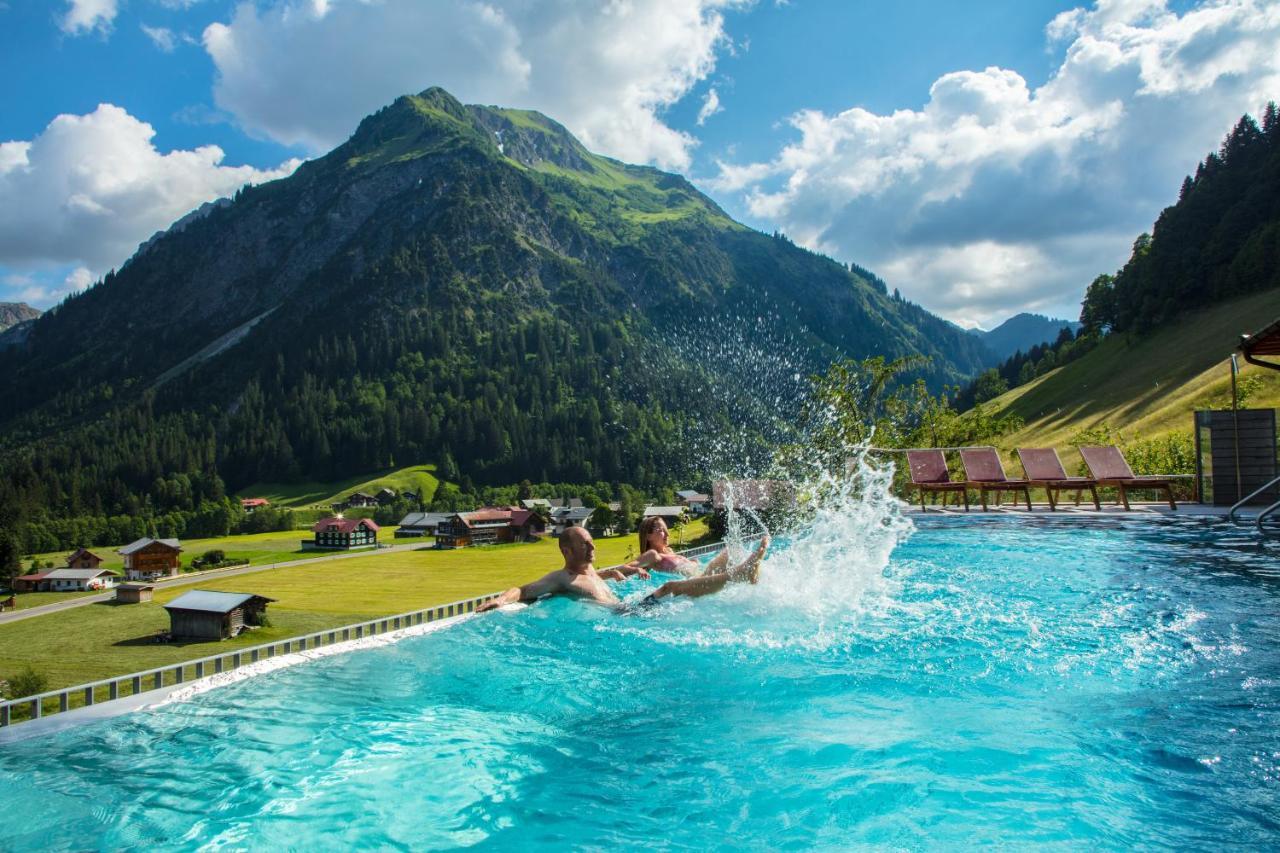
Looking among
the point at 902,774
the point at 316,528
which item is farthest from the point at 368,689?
the point at 316,528

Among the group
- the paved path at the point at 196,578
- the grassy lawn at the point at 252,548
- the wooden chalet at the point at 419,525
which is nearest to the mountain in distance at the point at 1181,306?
the paved path at the point at 196,578

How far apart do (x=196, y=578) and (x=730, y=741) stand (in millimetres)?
82300

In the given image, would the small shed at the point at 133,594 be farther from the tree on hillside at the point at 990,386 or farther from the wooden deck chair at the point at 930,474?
the tree on hillside at the point at 990,386

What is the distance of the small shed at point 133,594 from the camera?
57.6 m

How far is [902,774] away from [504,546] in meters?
91.6

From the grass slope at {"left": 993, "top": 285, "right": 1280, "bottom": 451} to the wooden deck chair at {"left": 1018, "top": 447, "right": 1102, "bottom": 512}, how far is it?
29.6 m

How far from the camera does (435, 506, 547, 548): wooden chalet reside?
95.7 m

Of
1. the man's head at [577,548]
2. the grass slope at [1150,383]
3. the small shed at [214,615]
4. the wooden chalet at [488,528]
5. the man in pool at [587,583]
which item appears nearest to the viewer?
the man's head at [577,548]

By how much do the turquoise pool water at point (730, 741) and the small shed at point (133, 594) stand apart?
61914 mm

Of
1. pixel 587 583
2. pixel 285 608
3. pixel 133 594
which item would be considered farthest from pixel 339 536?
pixel 587 583

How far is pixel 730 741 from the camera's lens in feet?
18.8

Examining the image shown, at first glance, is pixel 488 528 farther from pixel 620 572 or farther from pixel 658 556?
pixel 658 556

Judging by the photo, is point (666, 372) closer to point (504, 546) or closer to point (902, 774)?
point (504, 546)

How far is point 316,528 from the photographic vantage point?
96.8 metres
